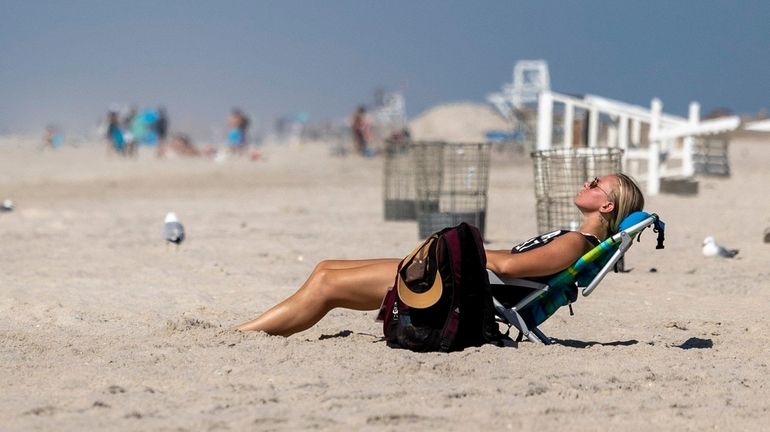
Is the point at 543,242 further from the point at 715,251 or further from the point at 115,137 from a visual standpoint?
the point at 115,137

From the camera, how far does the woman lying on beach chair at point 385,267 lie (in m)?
5.51

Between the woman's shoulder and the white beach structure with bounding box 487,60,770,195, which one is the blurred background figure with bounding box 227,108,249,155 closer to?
the white beach structure with bounding box 487,60,770,195

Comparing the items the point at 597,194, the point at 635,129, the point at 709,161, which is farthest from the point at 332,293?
the point at 709,161

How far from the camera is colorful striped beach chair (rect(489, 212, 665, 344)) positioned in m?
5.52

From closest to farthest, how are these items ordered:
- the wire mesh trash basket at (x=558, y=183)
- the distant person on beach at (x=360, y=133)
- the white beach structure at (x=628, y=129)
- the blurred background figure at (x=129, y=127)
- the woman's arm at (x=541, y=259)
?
the woman's arm at (x=541, y=259) < the wire mesh trash basket at (x=558, y=183) < the white beach structure at (x=628, y=129) < the distant person on beach at (x=360, y=133) < the blurred background figure at (x=129, y=127)

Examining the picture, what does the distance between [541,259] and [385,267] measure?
0.74 metres

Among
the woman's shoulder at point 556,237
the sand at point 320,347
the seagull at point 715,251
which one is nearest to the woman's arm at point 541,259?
the woman's shoulder at point 556,237

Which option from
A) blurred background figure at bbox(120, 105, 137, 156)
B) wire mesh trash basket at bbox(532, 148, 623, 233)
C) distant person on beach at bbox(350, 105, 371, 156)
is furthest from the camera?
blurred background figure at bbox(120, 105, 137, 156)

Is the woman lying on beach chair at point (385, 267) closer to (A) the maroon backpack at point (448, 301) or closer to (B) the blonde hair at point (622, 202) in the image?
(B) the blonde hair at point (622, 202)

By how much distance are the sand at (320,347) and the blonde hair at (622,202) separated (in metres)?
0.63

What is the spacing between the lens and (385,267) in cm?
563

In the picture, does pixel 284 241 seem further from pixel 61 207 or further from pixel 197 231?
pixel 61 207

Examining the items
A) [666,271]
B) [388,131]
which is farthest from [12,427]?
[388,131]

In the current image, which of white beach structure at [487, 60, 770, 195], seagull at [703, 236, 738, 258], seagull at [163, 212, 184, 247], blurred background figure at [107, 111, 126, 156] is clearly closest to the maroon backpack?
seagull at [703, 236, 738, 258]
